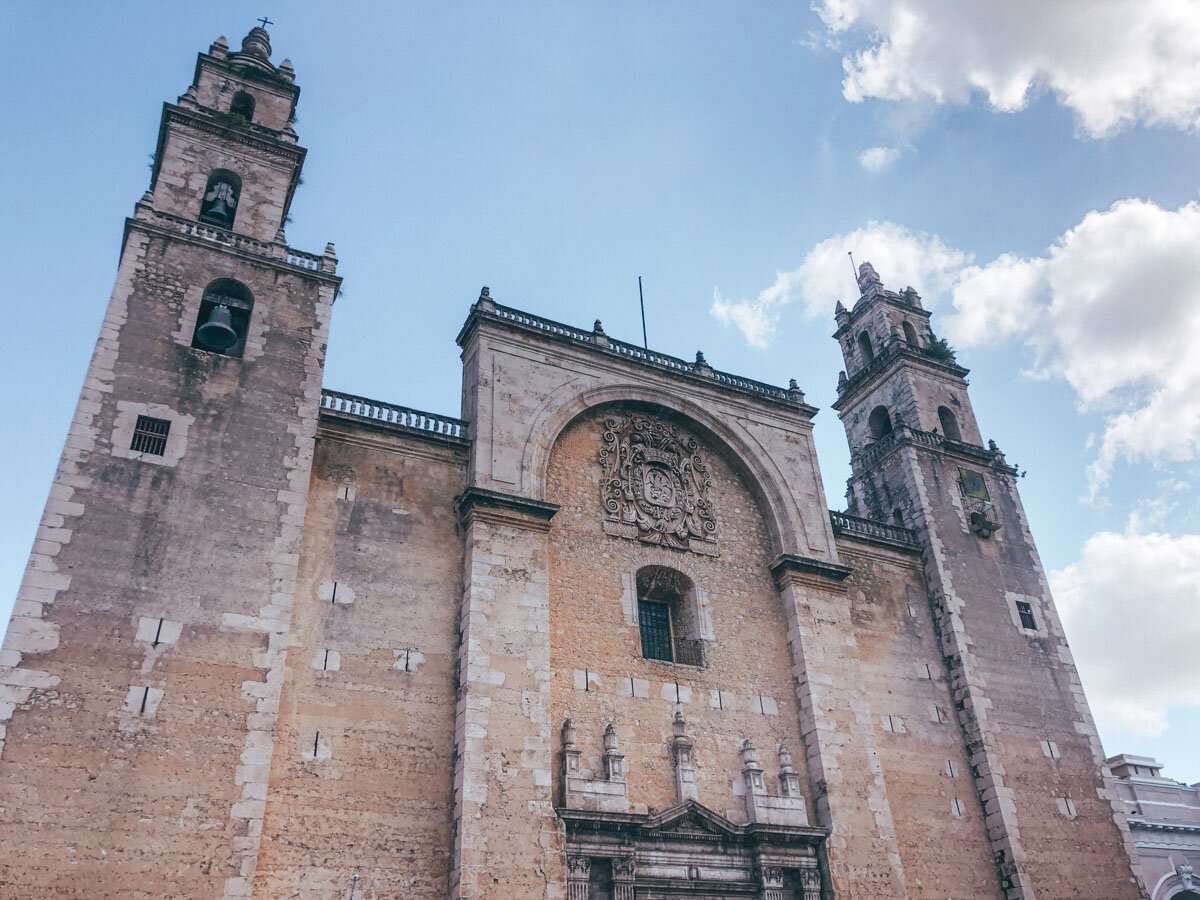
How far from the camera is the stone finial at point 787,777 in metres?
18.4

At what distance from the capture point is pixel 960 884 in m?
19.6

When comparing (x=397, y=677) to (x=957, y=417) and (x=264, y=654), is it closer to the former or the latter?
(x=264, y=654)

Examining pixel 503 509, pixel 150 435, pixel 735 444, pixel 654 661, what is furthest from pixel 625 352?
pixel 150 435

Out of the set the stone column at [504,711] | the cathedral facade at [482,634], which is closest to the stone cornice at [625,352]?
the cathedral facade at [482,634]

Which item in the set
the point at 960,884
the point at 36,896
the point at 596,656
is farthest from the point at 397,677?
the point at 960,884

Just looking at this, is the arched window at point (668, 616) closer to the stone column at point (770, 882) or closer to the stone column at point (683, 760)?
the stone column at point (683, 760)

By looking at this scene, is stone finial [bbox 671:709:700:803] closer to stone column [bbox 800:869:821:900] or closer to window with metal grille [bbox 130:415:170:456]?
stone column [bbox 800:869:821:900]

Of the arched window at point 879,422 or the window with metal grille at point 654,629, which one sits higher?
the arched window at point 879,422

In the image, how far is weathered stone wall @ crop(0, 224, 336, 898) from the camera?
41.9 feet

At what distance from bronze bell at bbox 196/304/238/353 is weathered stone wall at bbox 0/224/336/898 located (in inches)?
14.9

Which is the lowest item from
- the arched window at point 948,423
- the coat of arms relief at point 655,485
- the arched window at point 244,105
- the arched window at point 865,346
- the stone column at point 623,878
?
the stone column at point 623,878

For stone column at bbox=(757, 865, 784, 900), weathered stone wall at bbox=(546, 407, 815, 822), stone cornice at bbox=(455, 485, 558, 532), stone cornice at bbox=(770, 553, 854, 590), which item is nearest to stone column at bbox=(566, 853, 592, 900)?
weathered stone wall at bbox=(546, 407, 815, 822)

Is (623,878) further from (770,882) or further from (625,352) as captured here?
(625,352)

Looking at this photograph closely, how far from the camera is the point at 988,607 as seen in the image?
24.0 m
